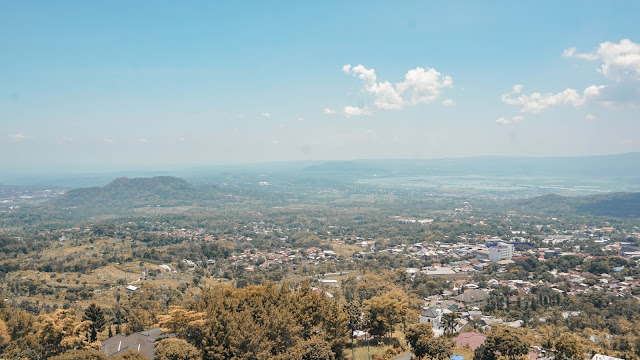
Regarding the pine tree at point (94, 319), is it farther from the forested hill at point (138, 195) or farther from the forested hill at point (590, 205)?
the forested hill at point (138, 195)

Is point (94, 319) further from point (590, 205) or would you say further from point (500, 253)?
point (590, 205)

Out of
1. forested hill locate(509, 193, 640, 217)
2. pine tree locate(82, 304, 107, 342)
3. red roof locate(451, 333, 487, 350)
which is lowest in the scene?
forested hill locate(509, 193, 640, 217)

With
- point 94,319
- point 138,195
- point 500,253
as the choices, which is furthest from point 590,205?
point 138,195

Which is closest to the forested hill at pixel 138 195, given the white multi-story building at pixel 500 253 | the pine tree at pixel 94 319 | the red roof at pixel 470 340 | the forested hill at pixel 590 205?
the forested hill at pixel 590 205

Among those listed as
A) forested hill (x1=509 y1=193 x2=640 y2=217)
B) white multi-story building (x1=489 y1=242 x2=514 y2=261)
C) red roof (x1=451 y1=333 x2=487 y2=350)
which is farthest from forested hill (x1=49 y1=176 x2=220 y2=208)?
red roof (x1=451 y1=333 x2=487 y2=350)

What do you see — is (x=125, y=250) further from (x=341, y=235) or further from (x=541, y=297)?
(x=541, y=297)

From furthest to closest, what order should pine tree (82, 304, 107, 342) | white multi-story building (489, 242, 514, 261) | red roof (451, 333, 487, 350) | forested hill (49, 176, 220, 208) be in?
forested hill (49, 176, 220, 208), white multi-story building (489, 242, 514, 261), pine tree (82, 304, 107, 342), red roof (451, 333, 487, 350)

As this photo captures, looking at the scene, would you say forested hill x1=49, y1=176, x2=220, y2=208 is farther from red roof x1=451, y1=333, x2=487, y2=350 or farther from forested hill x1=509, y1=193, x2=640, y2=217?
red roof x1=451, y1=333, x2=487, y2=350
